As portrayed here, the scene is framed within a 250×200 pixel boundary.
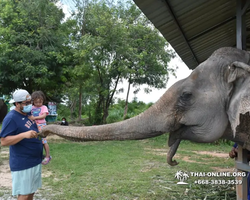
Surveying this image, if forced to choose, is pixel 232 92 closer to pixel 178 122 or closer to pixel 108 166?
pixel 178 122

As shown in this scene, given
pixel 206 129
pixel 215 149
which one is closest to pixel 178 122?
pixel 206 129

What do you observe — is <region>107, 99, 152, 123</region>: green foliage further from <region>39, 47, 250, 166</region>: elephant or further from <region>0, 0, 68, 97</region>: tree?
<region>39, 47, 250, 166</region>: elephant

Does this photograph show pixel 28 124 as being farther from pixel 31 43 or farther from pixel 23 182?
pixel 31 43

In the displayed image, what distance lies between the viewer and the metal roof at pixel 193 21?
262 cm

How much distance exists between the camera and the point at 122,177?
5320 mm

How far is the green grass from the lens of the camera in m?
4.18

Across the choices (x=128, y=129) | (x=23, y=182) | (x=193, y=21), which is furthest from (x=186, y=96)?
(x=23, y=182)

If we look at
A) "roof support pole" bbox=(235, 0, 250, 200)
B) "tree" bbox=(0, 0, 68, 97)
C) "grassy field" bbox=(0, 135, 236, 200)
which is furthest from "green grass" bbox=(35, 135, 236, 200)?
"tree" bbox=(0, 0, 68, 97)

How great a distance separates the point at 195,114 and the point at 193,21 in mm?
1679

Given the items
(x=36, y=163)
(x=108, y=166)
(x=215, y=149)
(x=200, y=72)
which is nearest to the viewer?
(x=200, y=72)

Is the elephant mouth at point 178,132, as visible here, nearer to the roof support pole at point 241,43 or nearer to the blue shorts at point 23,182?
the roof support pole at point 241,43

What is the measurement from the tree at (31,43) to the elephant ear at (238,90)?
1054 centimetres

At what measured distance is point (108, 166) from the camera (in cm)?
638

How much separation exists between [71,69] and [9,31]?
10.6 ft
